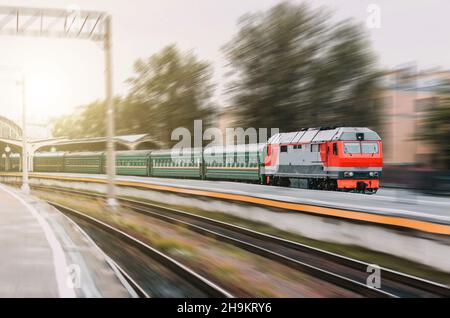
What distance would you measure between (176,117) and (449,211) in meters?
22.3

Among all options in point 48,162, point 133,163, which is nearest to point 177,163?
point 133,163

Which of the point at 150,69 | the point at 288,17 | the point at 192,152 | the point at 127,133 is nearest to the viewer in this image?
the point at 192,152

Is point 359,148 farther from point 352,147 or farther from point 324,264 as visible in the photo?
point 324,264

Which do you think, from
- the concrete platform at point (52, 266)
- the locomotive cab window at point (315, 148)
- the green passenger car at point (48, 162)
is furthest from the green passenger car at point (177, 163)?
the green passenger car at point (48, 162)

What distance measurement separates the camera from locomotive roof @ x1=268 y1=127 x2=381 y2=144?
12.9 m

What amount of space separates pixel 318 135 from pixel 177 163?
12288mm

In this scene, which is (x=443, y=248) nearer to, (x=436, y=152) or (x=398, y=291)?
(x=398, y=291)

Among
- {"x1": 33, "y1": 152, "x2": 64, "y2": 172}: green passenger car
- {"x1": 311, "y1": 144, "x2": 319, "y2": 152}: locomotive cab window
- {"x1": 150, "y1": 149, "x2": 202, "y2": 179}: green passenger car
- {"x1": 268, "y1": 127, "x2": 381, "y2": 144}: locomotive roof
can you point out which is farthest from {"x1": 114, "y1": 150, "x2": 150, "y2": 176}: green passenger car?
{"x1": 311, "y1": 144, "x2": 319, "y2": 152}: locomotive cab window

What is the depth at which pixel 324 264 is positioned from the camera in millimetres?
8344

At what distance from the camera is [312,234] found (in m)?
10.6

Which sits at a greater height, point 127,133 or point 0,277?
point 127,133

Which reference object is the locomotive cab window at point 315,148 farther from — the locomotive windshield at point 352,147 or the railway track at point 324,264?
the railway track at point 324,264
